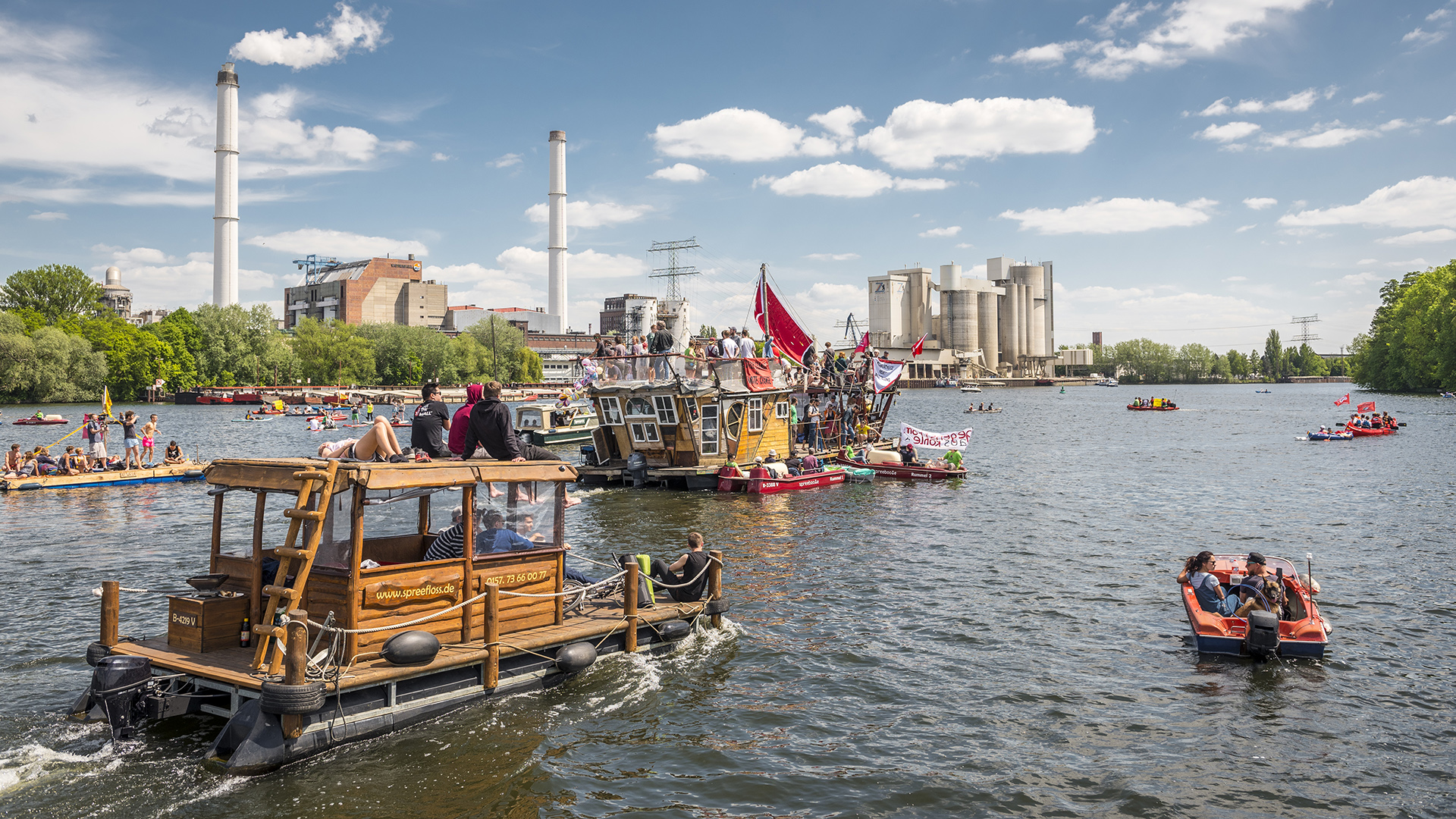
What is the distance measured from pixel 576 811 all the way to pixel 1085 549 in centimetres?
1905

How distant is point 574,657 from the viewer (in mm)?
12539

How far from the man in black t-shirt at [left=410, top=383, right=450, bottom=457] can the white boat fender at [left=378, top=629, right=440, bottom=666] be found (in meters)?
2.82

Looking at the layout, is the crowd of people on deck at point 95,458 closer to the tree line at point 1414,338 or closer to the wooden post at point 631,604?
the wooden post at point 631,604

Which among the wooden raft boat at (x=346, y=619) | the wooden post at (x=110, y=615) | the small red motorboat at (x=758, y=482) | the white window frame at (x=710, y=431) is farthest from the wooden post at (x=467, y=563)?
the white window frame at (x=710, y=431)

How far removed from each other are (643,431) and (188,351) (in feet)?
372

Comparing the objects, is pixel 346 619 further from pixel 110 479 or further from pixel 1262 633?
pixel 110 479

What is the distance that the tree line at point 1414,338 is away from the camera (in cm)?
11319

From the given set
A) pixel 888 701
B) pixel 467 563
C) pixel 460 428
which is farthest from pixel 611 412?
pixel 467 563

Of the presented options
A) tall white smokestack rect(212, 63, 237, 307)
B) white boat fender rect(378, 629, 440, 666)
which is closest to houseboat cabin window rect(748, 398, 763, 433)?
white boat fender rect(378, 629, 440, 666)

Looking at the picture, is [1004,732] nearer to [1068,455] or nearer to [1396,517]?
[1396,517]

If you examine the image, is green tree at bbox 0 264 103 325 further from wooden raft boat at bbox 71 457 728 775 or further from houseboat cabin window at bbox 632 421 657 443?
wooden raft boat at bbox 71 457 728 775

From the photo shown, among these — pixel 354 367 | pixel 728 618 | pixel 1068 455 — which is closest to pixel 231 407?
pixel 354 367

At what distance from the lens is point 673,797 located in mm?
10273

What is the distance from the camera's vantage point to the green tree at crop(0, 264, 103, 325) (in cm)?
11838
